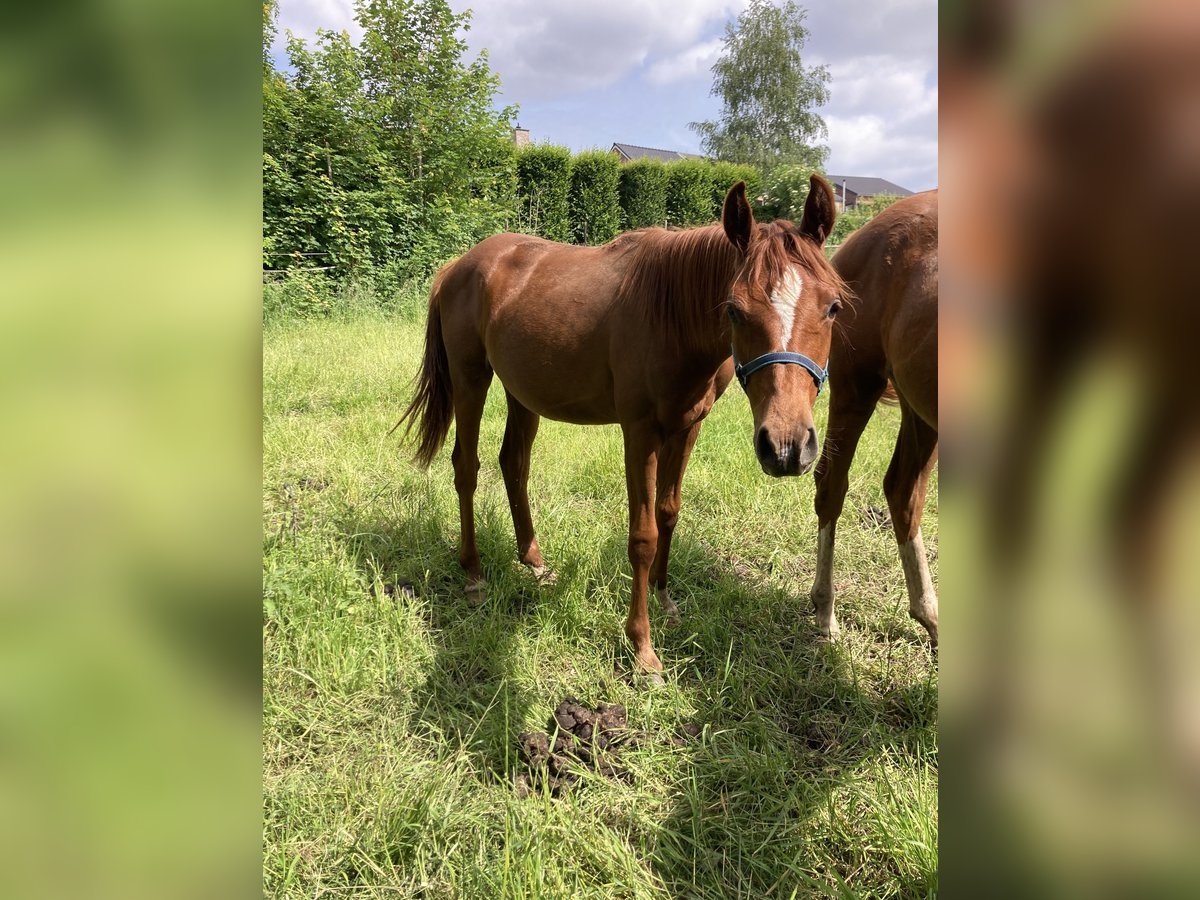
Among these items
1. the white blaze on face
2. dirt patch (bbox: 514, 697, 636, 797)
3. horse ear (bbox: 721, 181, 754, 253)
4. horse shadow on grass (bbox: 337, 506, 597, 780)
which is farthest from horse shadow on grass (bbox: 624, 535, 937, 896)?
horse ear (bbox: 721, 181, 754, 253)

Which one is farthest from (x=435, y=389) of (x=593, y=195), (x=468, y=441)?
(x=593, y=195)

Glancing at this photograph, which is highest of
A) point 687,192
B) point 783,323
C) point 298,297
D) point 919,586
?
point 687,192

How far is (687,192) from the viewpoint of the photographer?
16562 mm

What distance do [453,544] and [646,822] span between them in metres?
1.99

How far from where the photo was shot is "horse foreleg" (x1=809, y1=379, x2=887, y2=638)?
265 cm

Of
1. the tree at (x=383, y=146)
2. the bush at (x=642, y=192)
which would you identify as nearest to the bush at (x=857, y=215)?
the bush at (x=642, y=192)

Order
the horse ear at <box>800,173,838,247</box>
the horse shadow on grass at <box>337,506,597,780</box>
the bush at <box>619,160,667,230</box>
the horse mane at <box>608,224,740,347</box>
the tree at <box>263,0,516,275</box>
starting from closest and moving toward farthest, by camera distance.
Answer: the horse ear at <box>800,173,838,247</box>, the horse shadow on grass at <box>337,506,597,780</box>, the horse mane at <box>608,224,740,347</box>, the tree at <box>263,0,516,275</box>, the bush at <box>619,160,667,230</box>

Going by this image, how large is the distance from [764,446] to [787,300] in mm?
460

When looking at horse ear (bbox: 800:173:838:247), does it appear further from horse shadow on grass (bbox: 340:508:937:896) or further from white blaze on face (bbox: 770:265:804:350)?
horse shadow on grass (bbox: 340:508:937:896)

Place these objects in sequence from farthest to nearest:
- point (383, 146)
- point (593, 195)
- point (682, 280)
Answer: point (593, 195), point (383, 146), point (682, 280)

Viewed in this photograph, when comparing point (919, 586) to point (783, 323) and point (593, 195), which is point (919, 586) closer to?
point (783, 323)

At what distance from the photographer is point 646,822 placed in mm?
1694

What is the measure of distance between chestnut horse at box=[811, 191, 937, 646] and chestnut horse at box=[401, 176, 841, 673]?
432mm
